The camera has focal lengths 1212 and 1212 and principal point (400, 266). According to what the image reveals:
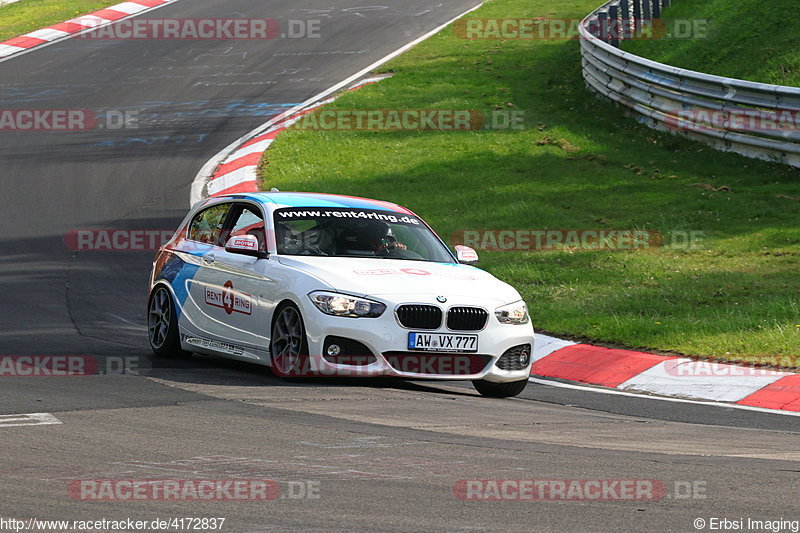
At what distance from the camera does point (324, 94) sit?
1021 inches

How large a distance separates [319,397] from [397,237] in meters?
2.30

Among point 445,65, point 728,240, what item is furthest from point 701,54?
point 728,240

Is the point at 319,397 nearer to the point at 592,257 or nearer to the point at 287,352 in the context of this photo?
the point at 287,352

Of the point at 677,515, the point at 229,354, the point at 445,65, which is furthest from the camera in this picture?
the point at 445,65

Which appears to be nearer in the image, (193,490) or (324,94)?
(193,490)

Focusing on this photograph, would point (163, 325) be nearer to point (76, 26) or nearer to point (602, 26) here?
point (602, 26)

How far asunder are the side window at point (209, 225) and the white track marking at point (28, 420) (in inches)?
141

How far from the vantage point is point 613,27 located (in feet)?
85.0

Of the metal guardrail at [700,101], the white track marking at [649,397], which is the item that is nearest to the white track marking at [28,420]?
the white track marking at [649,397]

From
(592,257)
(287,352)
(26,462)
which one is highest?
(26,462)

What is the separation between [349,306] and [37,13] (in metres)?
30.0

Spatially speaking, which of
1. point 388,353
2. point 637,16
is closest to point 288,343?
point 388,353

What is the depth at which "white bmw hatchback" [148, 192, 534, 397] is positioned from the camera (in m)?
8.91

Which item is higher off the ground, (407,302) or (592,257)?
(407,302)
